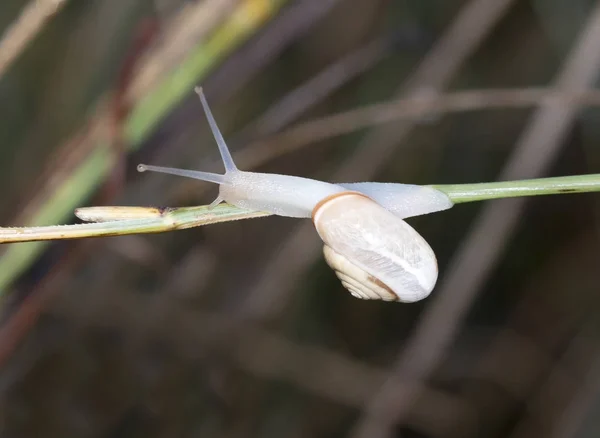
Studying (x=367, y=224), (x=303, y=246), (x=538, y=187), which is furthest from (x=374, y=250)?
(x=303, y=246)

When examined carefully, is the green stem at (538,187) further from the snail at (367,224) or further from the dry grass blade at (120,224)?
the dry grass blade at (120,224)

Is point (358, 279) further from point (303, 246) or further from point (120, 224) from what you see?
point (303, 246)

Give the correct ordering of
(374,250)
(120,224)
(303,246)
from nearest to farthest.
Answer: (120,224), (374,250), (303,246)

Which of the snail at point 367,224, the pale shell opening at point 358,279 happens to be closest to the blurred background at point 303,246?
the snail at point 367,224

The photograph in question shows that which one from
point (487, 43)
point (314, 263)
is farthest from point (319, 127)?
point (487, 43)

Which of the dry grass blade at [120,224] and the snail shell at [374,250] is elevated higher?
the snail shell at [374,250]

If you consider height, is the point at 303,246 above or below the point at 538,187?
above

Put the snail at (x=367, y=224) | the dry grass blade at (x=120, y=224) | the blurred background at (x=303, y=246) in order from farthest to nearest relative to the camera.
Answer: the blurred background at (x=303, y=246), the snail at (x=367, y=224), the dry grass blade at (x=120, y=224)
